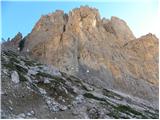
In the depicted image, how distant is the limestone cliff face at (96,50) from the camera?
122 m

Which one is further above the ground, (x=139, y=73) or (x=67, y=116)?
(x=139, y=73)

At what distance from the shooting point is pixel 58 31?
136 m

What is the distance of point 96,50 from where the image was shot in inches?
5207

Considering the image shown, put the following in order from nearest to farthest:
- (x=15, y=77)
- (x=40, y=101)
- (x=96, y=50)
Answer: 1. (x=40, y=101)
2. (x=15, y=77)
3. (x=96, y=50)

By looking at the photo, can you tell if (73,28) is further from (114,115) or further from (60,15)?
(114,115)

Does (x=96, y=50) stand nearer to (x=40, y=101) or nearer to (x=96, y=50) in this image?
(x=96, y=50)

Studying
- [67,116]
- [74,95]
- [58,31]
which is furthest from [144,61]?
[67,116]

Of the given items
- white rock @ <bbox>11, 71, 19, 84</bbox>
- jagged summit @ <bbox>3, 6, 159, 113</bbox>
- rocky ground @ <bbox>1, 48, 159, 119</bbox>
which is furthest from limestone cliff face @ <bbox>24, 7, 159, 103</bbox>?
white rock @ <bbox>11, 71, 19, 84</bbox>

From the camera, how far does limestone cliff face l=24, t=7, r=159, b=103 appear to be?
400 ft

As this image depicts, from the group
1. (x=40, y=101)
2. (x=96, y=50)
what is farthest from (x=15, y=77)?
(x=96, y=50)

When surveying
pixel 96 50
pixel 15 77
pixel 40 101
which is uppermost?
pixel 96 50

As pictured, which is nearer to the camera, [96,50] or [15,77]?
[15,77]

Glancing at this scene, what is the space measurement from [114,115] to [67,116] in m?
9.14

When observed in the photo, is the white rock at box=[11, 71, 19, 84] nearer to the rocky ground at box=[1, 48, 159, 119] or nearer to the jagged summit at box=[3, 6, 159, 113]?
the rocky ground at box=[1, 48, 159, 119]
